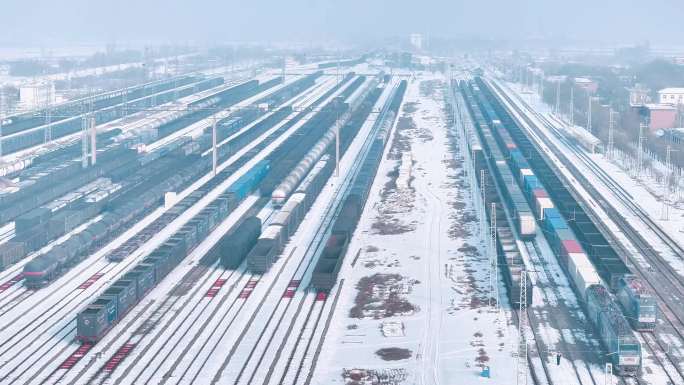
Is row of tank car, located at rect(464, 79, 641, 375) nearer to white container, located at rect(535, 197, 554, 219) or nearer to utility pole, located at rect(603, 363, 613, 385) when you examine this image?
white container, located at rect(535, 197, 554, 219)

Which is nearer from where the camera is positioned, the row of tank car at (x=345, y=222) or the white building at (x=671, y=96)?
the row of tank car at (x=345, y=222)

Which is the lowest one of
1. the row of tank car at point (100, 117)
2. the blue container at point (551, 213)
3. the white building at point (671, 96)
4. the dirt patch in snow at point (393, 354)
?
the dirt patch in snow at point (393, 354)

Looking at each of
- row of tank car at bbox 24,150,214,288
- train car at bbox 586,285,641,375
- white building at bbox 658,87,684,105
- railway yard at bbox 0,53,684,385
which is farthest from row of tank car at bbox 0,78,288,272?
white building at bbox 658,87,684,105

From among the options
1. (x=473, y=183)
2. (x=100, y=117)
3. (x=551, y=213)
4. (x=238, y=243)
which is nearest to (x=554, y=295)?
(x=551, y=213)

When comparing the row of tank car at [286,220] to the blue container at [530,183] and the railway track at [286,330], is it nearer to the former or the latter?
the railway track at [286,330]

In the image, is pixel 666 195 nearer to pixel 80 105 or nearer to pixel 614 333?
pixel 614 333

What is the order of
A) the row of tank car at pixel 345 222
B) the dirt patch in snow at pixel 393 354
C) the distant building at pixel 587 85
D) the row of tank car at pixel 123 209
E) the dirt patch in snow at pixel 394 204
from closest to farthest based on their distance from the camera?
the dirt patch in snow at pixel 393 354 → the row of tank car at pixel 345 222 → the row of tank car at pixel 123 209 → the dirt patch in snow at pixel 394 204 → the distant building at pixel 587 85

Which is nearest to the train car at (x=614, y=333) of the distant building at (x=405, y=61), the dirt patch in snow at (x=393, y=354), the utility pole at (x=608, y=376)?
the utility pole at (x=608, y=376)
